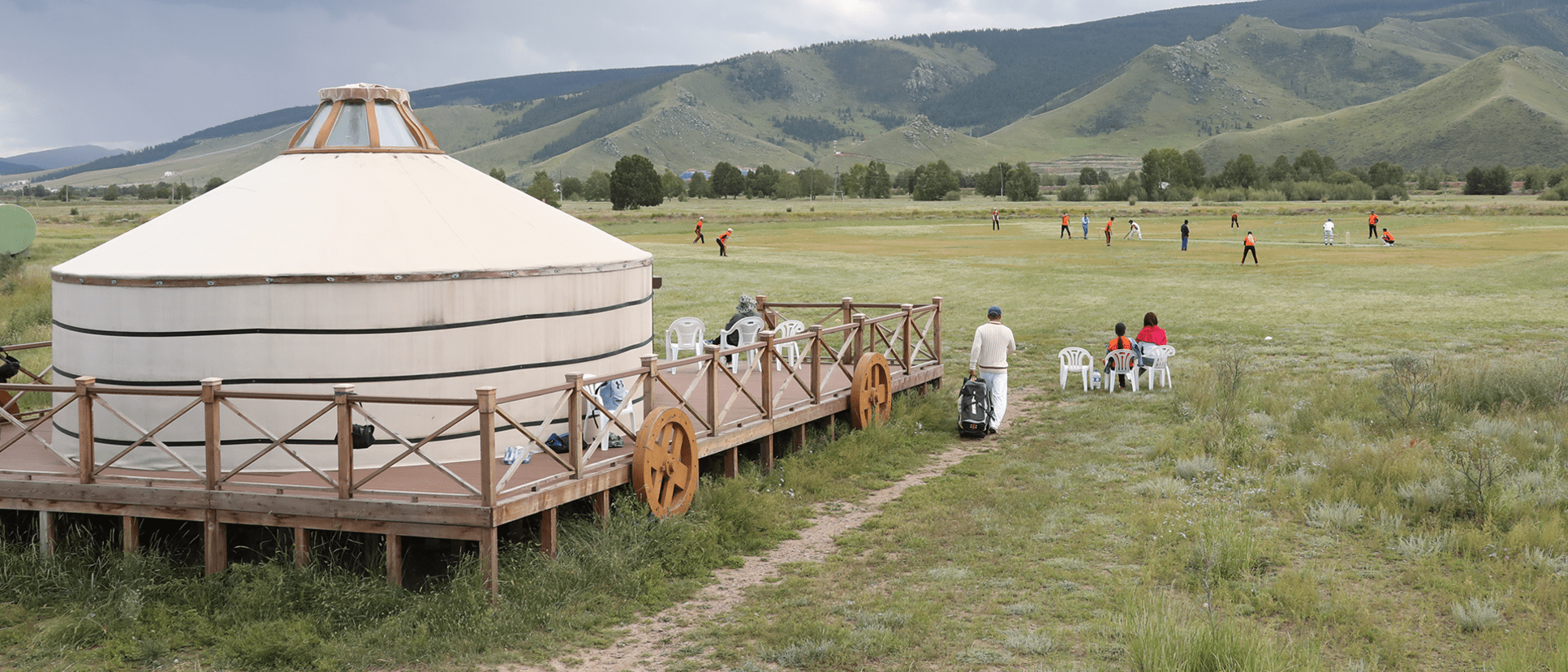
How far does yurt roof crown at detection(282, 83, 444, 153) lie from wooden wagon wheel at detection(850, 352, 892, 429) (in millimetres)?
5608

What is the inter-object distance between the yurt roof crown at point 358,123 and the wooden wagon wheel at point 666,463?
179 inches

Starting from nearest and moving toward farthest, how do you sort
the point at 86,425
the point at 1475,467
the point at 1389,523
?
the point at 86,425 < the point at 1389,523 < the point at 1475,467

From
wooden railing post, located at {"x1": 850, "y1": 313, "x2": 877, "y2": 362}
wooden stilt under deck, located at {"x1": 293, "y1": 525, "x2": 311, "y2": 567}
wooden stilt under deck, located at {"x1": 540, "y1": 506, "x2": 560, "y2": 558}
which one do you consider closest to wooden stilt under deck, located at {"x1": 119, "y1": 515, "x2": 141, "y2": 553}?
wooden stilt under deck, located at {"x1": 293, "y1": 525, "x2": 311, "y2": 567}

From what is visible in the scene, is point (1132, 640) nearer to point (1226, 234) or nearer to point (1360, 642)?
point (1360, 642)

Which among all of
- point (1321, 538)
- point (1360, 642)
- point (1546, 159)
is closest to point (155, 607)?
point (1360, 642)

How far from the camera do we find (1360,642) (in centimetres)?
719

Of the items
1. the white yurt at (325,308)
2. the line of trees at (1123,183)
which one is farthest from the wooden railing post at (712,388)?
the line of trees at (1123,183)

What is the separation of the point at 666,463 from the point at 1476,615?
610cm

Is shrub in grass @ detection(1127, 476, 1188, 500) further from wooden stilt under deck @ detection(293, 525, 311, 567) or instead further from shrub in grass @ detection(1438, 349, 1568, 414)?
wooden stilt under deck @ detection(293, 525, 311, 567)

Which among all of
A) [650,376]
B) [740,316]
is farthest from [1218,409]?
[650,376]

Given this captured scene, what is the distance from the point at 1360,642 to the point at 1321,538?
2482 mm

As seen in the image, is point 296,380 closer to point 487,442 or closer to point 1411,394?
point 487,442

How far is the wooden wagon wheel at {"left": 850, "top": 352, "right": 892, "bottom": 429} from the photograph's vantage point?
13.4 metres

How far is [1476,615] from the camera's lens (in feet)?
24.7
